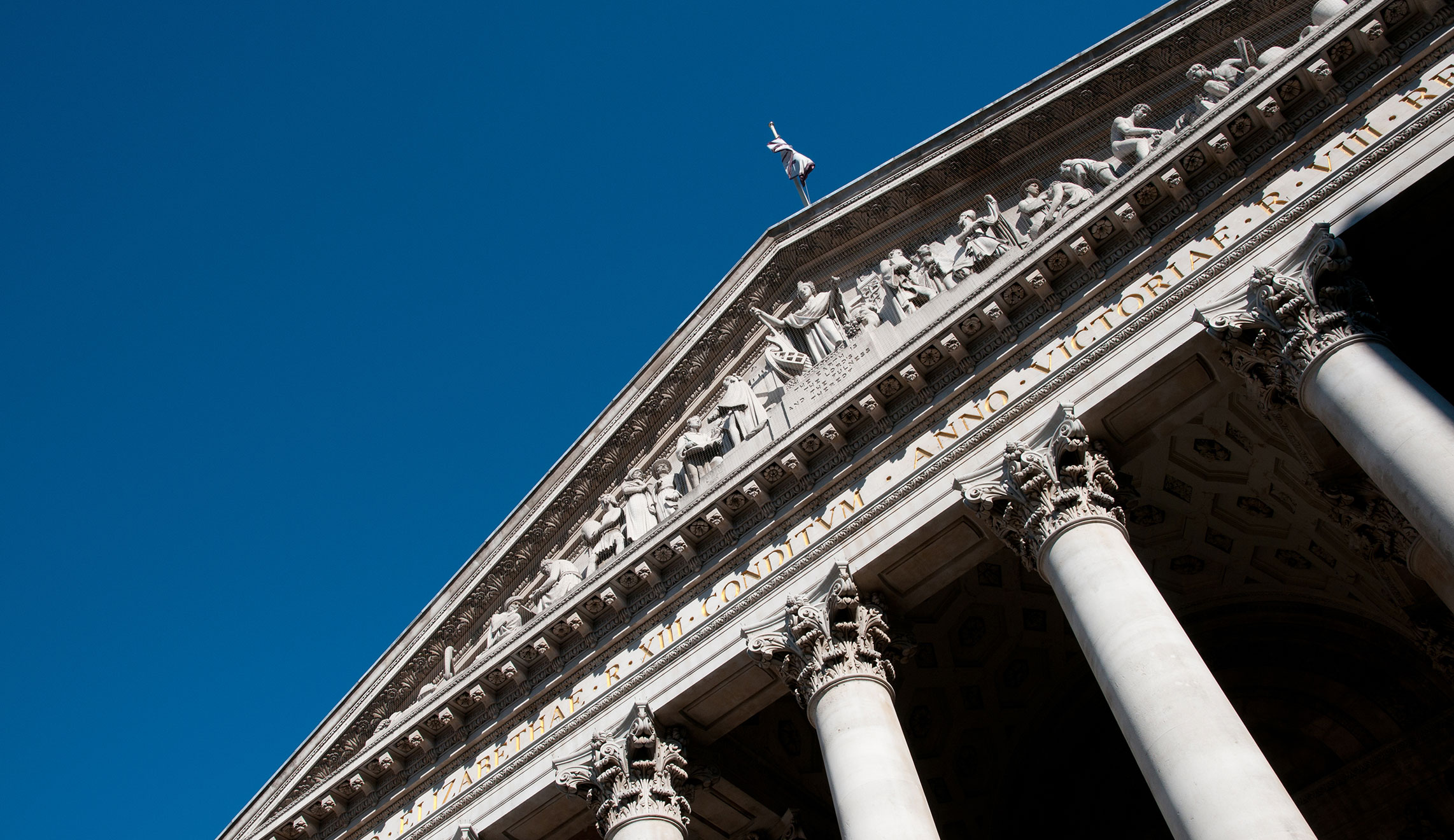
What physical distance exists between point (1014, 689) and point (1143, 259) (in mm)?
7731

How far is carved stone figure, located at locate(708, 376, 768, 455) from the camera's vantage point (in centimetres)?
1767

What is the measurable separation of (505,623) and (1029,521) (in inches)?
357

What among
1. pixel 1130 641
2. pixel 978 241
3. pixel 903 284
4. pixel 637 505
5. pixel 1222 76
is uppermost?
pixel 903 284

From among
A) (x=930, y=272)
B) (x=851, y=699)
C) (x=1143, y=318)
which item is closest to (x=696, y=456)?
(x=930, y=272)

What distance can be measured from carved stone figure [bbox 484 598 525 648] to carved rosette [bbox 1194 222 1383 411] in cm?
1075

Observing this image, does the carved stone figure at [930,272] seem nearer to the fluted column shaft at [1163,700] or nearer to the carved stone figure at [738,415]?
the carved stone figure at [738,415]

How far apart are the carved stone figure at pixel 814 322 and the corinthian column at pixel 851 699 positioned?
4.42m

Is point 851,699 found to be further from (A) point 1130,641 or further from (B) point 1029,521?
(A) point 1130,641

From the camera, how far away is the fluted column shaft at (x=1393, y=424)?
10164 millimetres

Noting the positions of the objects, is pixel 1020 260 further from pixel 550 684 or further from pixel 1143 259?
pixel 550 684

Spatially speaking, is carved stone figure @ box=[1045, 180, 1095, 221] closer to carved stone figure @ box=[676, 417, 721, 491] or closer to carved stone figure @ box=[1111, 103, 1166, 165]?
carved stone figure @ box=[1111, 103, 1166, 165]

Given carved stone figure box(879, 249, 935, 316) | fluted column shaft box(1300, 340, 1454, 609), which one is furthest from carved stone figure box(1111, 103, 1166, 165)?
fluted column shaft box(1300, 340, 1454, 609)

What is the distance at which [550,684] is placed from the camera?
56.4ft

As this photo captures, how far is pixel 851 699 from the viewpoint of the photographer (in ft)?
44.0
